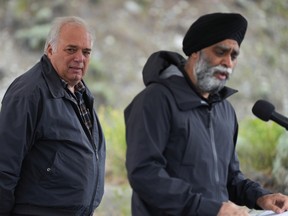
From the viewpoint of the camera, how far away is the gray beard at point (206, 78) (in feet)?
7.87

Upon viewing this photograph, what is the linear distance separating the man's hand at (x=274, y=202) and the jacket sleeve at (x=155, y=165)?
0.29 m

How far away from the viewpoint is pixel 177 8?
947cm

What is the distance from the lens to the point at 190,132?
234cm

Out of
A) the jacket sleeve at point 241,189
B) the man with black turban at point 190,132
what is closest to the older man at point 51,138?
the man with black turban at point 190,132

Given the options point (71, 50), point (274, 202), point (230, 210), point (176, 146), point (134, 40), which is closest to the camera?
point (230, 210)

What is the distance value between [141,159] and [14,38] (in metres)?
6.55

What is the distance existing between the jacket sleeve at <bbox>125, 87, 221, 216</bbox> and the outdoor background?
4.99 m

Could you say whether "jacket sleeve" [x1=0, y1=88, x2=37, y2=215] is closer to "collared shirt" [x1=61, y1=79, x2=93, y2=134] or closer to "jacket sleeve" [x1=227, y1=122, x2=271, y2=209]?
"collared shirt" [x1=61, y1=79, x2=93, y2=134]

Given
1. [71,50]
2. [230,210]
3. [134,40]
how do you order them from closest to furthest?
[230,210], [71,50], [134,40]

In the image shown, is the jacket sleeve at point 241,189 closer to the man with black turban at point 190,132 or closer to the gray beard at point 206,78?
the man with black turban at point 190,132

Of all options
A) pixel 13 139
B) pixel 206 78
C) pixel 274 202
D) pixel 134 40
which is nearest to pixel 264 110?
pixel 206 78

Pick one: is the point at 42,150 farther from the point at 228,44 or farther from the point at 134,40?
the point at 134,40

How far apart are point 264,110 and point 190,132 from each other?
0.25 m

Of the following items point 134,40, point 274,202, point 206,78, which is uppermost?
point 206,78
